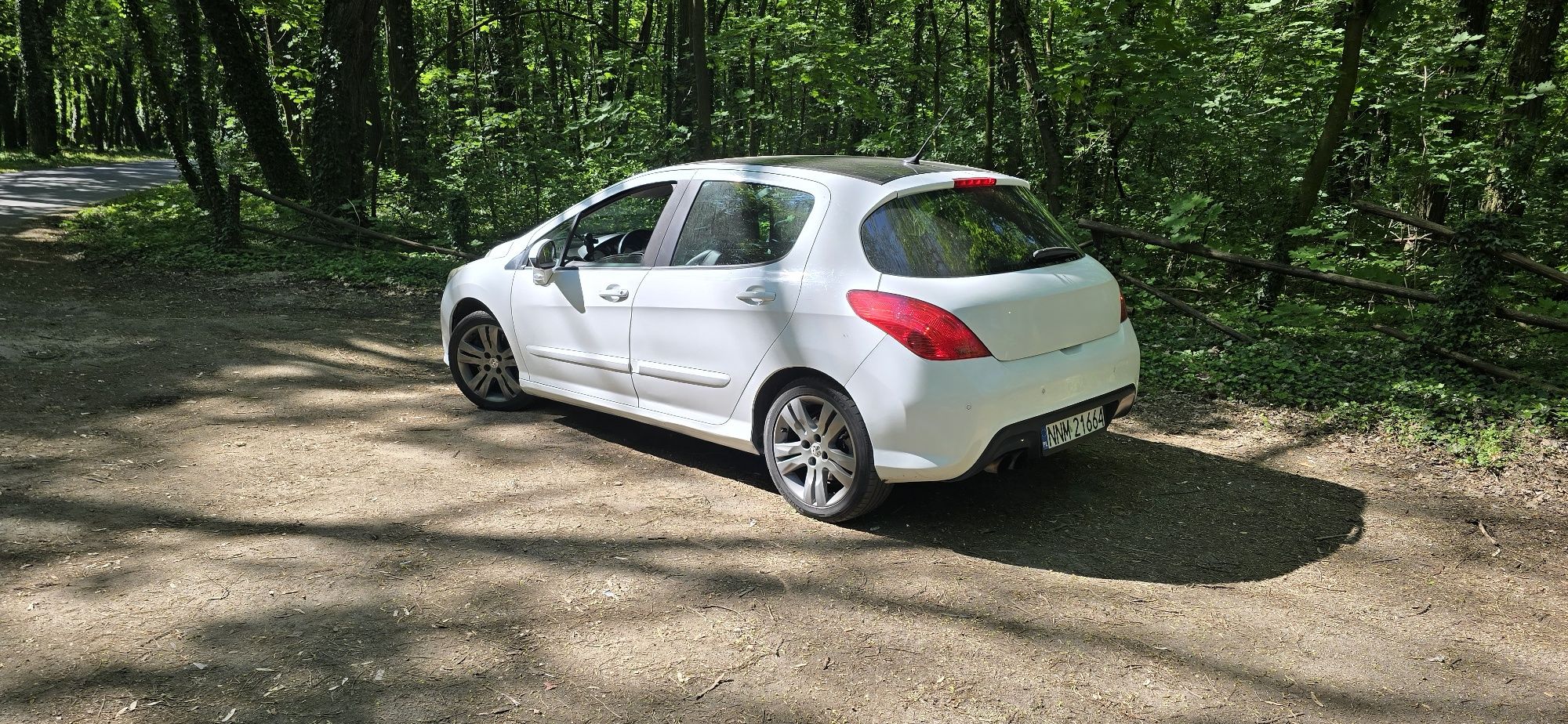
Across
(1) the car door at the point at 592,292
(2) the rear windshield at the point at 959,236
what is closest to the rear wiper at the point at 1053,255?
(2) the rear windshield at the point at 959,236

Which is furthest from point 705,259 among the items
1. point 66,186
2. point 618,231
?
point 66,186

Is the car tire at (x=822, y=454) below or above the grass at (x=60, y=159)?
below

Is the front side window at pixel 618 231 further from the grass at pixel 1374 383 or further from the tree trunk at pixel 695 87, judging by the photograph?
the tree trunk at pixel 695 87

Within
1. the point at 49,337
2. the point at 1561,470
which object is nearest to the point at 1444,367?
the point at 1561,470

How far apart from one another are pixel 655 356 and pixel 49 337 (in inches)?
235

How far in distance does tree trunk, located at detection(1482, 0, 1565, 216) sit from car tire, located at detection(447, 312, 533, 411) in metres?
10.2

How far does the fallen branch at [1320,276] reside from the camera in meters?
6.62

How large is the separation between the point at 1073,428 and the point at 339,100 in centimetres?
1215

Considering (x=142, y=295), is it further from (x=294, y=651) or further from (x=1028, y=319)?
(x=1028, y=319)

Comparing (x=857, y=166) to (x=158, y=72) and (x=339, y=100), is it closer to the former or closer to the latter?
(x=339, y=100)

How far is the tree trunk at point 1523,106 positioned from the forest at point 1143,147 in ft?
0.11

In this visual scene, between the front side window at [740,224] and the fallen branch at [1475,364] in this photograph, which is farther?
the fallen branch at [1475,364]

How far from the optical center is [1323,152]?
9102 millimetres

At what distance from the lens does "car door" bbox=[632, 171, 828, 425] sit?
15.2 ft
